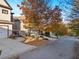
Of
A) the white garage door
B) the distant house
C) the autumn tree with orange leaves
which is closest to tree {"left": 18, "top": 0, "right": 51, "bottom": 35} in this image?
the autumn tree with orange leaves

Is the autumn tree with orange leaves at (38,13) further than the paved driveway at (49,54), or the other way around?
the autumn tree with orange leaves at (38,13)

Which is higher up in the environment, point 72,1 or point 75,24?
point 72,1

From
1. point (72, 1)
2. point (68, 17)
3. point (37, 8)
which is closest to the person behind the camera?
point (72, 1)

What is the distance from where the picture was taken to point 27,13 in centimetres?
3309

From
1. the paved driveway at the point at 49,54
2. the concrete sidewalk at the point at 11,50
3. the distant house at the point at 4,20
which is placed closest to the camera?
the paved driveway at the point at 49,54

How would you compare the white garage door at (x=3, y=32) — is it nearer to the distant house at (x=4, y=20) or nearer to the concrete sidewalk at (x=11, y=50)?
the distant house at (x=4, y=20)

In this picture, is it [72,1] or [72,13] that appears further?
[72,13]

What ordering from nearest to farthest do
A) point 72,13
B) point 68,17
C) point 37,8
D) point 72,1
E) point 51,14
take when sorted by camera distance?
point 72,1, point 72,13, point 68,17, point 37,8, point 51,14

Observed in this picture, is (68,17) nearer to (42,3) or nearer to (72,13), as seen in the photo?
(72,13)

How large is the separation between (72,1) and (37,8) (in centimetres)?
1975

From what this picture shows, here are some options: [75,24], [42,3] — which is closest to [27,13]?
[42,3]

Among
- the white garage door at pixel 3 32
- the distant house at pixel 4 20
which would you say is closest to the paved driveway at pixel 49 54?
the white garage door at pixel 3 32

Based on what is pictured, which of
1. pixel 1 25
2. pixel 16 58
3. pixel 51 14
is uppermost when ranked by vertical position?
pixel 51 14

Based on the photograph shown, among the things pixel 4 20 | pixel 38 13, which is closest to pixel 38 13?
pixel 38 13
